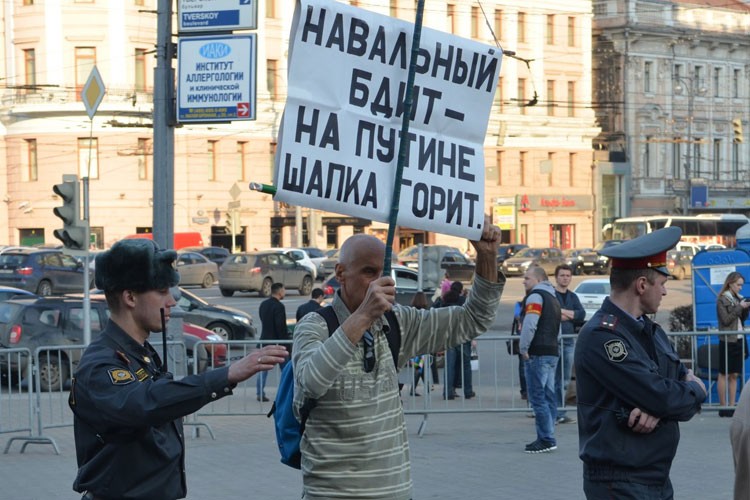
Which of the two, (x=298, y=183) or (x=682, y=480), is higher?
(x=298, y=183)

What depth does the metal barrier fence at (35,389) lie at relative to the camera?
12.2 m

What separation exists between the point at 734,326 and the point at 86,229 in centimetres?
817

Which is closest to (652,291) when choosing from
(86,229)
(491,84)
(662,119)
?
(491,84)

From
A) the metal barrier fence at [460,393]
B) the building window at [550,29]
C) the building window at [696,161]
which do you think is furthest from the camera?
the building window at [696,161]

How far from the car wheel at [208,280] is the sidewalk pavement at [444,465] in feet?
104

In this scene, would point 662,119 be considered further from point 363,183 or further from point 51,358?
point 363,183

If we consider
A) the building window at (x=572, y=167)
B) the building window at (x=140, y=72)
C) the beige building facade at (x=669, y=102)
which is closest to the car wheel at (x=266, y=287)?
the building window at (x=140, y=72)

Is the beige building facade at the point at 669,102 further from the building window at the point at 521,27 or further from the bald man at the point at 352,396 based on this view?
the bald man at the point at 352,396

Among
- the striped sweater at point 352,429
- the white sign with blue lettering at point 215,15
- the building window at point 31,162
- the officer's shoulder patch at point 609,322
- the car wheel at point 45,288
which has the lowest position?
the car wheel at point 45,288

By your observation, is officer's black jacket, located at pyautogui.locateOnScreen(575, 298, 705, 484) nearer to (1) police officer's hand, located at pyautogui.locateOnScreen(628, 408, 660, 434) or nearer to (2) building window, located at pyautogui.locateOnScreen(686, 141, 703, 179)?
(1) police officer's hand, located at pyautogui.locateOnScreen(628, 408, 660, 434)

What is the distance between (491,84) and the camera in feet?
16.3

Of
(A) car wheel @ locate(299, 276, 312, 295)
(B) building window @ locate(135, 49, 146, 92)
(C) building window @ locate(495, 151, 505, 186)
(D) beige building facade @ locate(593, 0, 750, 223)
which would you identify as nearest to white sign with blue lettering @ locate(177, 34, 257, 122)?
(A) car wheel @ locate(299, 276, 312, 295)

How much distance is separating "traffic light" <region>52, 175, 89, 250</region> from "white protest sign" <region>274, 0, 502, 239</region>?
462 inches

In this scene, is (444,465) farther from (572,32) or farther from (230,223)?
(572,32)
